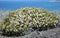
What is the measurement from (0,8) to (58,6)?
1431 mm

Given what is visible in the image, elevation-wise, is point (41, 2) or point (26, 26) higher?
point (41, 2)

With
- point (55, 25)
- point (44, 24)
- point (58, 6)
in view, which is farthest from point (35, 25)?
point (58, 6)

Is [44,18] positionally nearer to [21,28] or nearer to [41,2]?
[41,2]

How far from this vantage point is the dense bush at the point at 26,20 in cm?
329

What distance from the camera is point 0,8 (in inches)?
140

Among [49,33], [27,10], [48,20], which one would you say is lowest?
[49,33]

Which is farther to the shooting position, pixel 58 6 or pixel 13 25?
pixel 58 6

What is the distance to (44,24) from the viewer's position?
355cm

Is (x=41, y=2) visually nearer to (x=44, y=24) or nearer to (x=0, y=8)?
(x=44, y=24)

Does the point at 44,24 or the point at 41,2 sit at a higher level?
the point at 41,2

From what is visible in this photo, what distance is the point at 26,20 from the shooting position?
3434mm

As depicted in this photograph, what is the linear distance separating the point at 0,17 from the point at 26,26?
2.41 ft

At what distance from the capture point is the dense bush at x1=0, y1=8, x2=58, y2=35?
329cm

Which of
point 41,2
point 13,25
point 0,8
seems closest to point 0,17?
point 0,8
